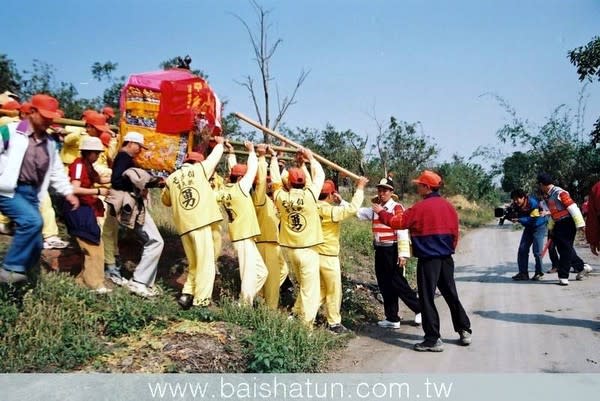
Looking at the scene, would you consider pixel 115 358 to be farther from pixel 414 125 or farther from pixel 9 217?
pixel 414 125

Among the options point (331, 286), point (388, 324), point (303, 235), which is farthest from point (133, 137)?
point (388, 324)

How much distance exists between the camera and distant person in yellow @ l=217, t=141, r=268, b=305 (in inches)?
231

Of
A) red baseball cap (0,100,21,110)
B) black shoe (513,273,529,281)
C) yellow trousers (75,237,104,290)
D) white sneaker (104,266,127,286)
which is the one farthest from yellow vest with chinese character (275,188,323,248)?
black shoe (513,273,529,281)

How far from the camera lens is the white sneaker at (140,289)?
17.9ft

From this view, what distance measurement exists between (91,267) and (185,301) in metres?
0.98

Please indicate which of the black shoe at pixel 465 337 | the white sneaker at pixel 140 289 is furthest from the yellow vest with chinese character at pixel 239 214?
the black shoe at pixel 465 337

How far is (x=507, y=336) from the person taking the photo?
554 cm

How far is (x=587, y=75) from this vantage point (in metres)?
8.39

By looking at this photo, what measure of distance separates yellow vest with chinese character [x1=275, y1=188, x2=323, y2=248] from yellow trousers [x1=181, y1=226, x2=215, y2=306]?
806mm

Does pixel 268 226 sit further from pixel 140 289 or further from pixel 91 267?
pixel 91 267

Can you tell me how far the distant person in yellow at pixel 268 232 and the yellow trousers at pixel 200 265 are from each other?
89 centimetres

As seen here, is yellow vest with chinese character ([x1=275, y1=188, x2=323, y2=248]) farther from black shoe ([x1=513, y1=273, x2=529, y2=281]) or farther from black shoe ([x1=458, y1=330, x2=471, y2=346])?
black shoe ([x1=513, y1=273, x2=529, y2=281])

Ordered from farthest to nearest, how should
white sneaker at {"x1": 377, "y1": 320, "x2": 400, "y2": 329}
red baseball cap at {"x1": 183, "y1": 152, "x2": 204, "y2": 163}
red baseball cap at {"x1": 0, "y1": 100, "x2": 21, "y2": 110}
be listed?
white sneaker at {"x1": 377, "y1": 320, "x2": 400, "y2": 329}
red baseball cap at {"x1": 183, "y1": 152, "x2": 204, "y2": 163}
red baseball cap at {"x1": 0, "y1": 100, "x2": 21, "y2": 110}

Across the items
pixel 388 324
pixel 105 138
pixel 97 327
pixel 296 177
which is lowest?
pixel 388 324
